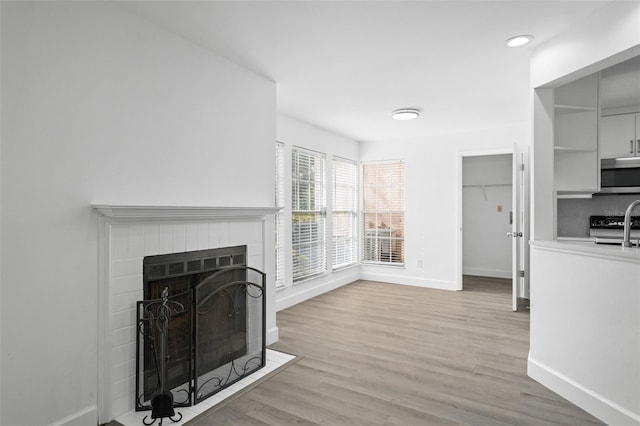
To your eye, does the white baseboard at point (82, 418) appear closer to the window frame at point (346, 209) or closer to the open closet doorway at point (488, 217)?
the window frame at point (346, 209)

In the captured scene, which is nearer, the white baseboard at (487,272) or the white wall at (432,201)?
the white wall at (432,201)

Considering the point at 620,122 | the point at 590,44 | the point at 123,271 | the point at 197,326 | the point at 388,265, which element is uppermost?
the point at 590,44

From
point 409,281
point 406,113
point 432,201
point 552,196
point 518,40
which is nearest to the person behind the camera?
point 518,40

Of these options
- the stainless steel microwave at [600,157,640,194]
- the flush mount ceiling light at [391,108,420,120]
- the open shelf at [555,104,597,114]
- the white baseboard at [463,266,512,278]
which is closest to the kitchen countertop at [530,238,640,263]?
the open shelf at [555,104,597,114]

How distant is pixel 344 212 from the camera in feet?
21.1

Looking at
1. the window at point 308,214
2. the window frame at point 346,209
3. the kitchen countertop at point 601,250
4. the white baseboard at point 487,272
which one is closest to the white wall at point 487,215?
the white baseboard at point 487,272

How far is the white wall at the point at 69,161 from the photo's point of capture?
6.21 ft

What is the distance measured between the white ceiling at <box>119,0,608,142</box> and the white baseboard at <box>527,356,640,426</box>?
2.43m

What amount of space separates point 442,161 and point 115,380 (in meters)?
5.34

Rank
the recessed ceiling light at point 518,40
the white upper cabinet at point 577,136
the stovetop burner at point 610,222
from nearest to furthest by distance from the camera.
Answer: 1. the recessed ceiling light at point 518,40
2. the white upper cabinet at point 577,136
3. the stovetop burner at point 610,222

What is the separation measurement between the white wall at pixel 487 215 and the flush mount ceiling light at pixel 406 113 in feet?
10.2

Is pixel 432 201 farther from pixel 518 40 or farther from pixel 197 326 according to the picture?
pixel 197 326

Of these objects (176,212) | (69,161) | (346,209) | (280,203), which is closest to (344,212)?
(346,209)

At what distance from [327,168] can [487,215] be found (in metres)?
3.62
